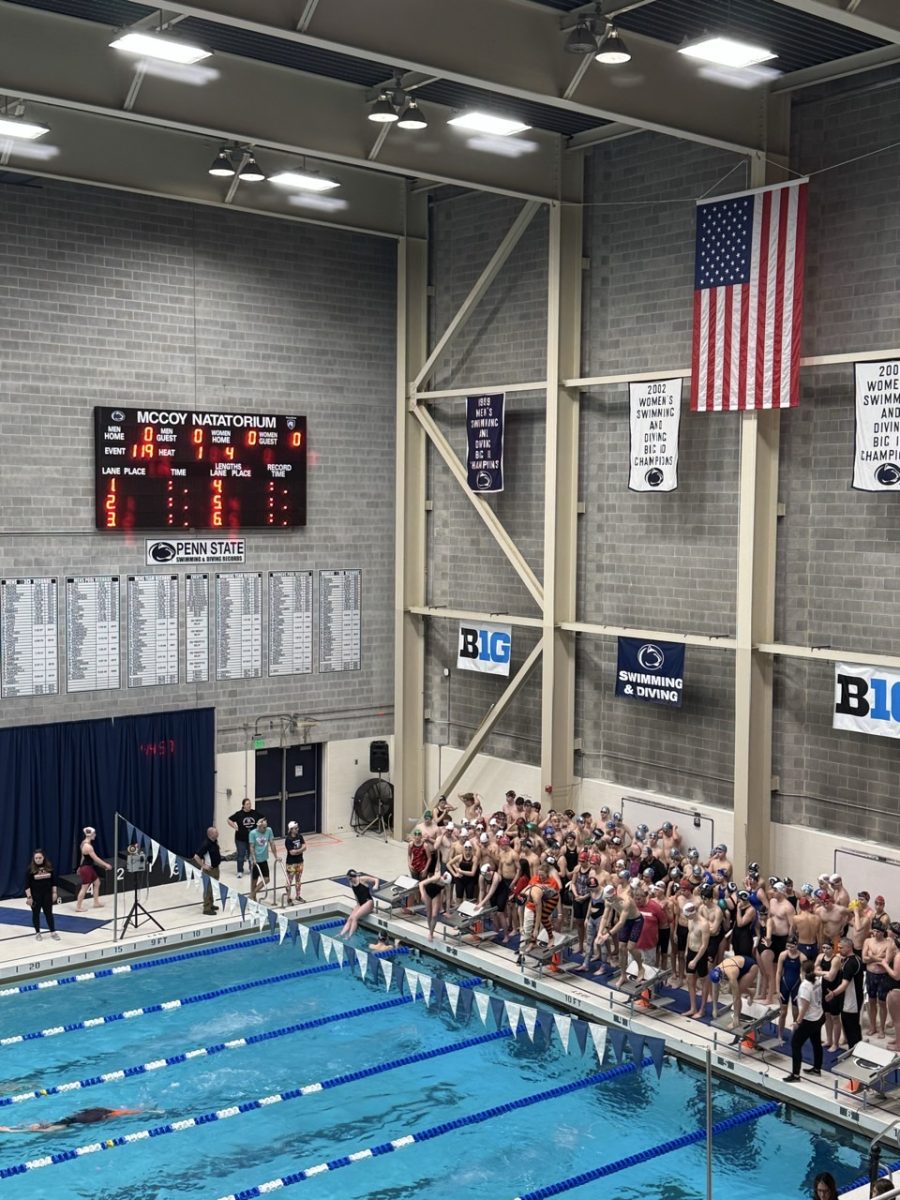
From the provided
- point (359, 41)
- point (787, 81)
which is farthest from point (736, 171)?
point (359, 41)

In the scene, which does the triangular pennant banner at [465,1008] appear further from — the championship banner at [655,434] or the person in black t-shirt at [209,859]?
the championship banner at [655,434]

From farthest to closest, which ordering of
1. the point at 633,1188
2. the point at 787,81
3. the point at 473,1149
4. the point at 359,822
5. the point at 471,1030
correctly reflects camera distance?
the point at 359,822 < the point at 787,81 < the point at 471,1030 < the point at 473,1149 < the point at 633,1188

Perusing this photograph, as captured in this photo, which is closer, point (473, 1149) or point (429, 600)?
point (473, 1149)

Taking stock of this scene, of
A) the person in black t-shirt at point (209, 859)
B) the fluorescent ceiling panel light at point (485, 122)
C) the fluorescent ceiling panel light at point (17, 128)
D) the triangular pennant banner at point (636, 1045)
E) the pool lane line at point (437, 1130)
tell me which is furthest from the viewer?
the person in black t-shirt at point (209, 859)

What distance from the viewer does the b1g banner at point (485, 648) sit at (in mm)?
21891

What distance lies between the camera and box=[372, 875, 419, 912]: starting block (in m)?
19.1

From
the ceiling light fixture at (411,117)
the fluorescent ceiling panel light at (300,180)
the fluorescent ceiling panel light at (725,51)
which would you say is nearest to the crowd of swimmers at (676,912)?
the fluorescent ceiling panel light at (725,51)

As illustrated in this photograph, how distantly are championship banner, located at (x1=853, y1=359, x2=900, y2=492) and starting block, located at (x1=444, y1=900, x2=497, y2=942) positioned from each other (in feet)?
24.9

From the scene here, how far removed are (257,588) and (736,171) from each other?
33.8 feet

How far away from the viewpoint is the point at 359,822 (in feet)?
78.8

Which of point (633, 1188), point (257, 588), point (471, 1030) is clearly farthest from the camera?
point (257, 588)

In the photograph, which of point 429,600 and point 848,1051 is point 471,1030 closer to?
point 848,1051

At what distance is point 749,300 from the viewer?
17234 mm

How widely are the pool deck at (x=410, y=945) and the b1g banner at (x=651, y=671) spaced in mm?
4305
